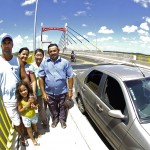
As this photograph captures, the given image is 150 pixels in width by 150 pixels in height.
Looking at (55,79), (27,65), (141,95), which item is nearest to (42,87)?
(55,79)

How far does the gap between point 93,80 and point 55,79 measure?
0.96 meters

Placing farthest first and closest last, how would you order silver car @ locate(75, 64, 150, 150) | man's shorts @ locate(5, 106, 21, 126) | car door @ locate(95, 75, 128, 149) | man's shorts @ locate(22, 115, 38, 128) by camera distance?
1. man's shorts @ locate(22, 115, 38, 128)
2. man's shorts @ locate(5, 106, 21, 126)
3. car door @ locate(95, 75, 128, 149)
4. silver car @ locate(75, 64, 150, 150)

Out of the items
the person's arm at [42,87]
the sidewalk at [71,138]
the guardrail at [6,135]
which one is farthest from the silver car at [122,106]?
the guardrail at [6,135]

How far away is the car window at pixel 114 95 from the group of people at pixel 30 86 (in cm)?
131

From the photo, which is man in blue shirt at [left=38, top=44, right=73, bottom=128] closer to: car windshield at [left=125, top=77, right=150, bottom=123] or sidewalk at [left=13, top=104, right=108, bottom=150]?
sidewalk at [left=13, top=104, right=108, bottom=150]

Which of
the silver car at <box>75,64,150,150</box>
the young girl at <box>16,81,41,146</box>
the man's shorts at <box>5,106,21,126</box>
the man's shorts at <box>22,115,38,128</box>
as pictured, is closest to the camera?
the silver car at <box>75,64,150,150</box>

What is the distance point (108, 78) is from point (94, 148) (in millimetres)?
1480

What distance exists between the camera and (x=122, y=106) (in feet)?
12.3

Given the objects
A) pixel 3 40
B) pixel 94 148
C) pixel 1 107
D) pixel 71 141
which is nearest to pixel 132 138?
pixel 94 148

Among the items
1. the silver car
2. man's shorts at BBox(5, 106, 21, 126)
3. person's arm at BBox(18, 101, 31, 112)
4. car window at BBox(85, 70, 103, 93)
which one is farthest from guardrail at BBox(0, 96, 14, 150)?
car window at BBox(85, 70, 103, 93)

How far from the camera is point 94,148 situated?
15.1 feet

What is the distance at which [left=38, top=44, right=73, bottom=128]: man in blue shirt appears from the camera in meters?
5.31

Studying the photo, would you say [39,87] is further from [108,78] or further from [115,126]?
[115,126]

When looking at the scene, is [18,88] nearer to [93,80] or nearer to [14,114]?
[14,114]
